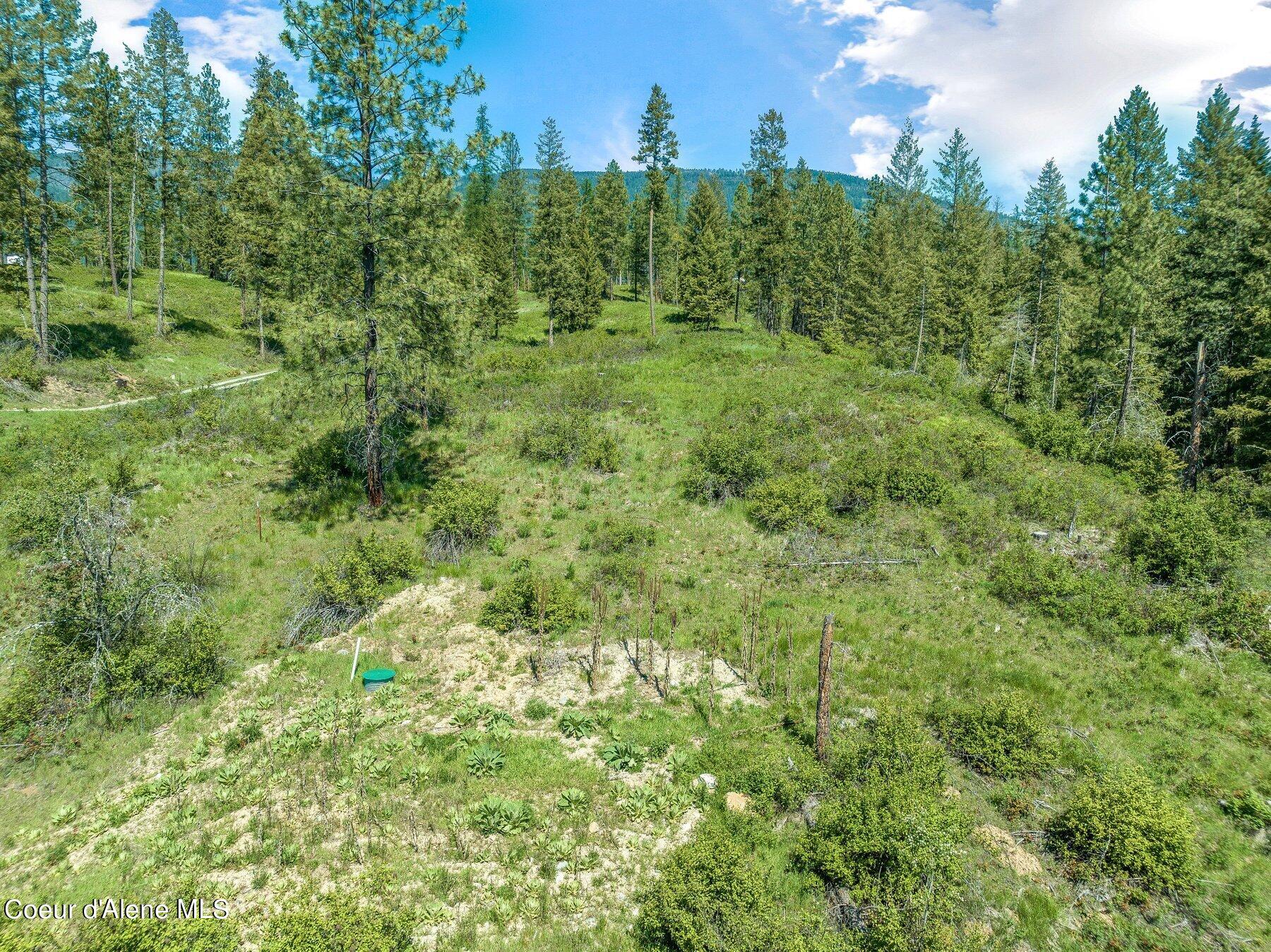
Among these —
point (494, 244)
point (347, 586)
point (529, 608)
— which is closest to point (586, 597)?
point (529, 608)

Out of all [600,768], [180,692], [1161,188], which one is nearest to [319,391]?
[180,692]

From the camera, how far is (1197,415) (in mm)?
22422

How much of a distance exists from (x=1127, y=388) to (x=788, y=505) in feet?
61.4

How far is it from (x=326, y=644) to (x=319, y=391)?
302 inches

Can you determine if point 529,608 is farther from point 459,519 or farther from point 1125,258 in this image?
point 1125,258

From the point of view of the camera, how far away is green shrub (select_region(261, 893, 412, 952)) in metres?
6.01

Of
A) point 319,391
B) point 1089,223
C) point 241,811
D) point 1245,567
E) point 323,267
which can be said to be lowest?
point 241,811

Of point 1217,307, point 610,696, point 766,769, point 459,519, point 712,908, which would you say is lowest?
point 610,696

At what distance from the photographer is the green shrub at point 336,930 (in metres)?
6.01

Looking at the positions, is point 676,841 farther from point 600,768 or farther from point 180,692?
point 180,692

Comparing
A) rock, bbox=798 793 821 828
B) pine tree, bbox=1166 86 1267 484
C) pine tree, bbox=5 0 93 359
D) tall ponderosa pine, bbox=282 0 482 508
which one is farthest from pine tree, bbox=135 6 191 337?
pine tree, bbox=1166 86 1267 484

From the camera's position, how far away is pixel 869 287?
159 ft

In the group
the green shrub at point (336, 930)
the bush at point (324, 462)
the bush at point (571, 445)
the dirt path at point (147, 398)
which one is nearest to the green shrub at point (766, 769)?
the green shrub at point (336, 930)

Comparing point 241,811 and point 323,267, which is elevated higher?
point 323,267
